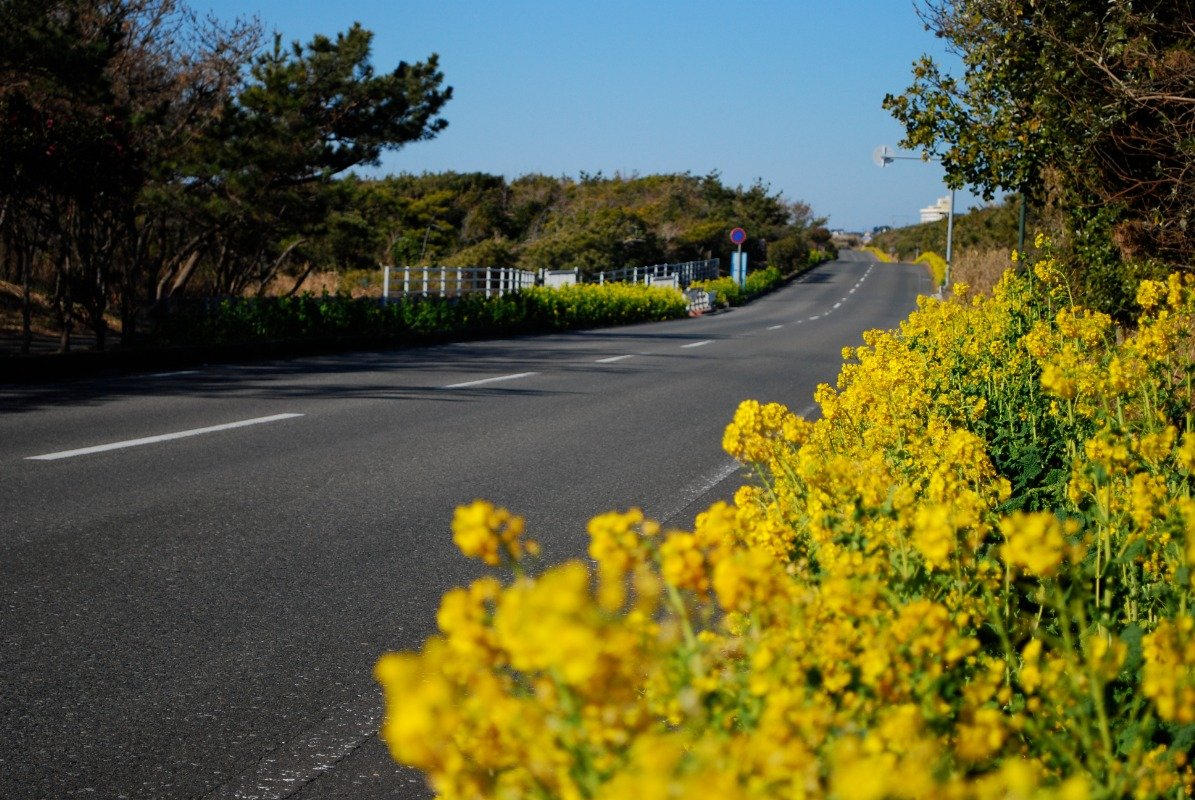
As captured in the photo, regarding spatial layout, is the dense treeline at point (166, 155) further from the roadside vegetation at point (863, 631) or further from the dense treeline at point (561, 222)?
the roadside vegetation at point (863, 631)

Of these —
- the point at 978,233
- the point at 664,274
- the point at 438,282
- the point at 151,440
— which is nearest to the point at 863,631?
the point at 151,440

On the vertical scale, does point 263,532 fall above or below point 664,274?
below

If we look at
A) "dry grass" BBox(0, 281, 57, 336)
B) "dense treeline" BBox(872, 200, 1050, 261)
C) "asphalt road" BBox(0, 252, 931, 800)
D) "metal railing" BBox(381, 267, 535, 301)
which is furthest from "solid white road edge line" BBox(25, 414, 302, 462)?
"metal railing" BBox(381, 267, 535, 301)

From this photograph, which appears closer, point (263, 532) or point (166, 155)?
point (263, 532)

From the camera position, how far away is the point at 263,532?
630 cm

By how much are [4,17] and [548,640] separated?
1781 centimetres

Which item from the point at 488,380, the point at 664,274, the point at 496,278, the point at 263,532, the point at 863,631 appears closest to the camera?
the point at 863,631

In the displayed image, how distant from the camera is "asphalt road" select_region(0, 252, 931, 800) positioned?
366cm

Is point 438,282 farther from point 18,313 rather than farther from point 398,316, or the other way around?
point 18,313

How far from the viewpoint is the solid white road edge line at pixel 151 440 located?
8.32m

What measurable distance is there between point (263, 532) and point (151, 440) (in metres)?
3.22

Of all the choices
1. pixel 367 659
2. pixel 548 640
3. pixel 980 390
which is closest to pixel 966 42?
pixel 980 390

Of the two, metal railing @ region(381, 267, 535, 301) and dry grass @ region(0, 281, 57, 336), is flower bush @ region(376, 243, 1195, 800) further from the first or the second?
metal railing @ region(381, 267, 535, 301)

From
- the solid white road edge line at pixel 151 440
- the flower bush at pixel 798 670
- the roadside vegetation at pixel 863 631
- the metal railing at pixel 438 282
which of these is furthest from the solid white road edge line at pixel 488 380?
the flower bush at pixel 798 670
